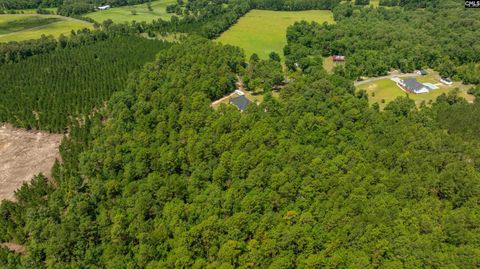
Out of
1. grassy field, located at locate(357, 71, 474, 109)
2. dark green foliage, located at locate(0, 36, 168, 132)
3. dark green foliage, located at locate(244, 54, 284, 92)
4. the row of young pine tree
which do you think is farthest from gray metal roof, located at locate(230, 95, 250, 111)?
dark green foliage, located at locate(0, 36, 168, 132)

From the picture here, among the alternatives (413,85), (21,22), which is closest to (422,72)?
(413,85)

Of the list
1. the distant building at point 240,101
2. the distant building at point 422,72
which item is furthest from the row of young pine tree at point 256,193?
the distant building at point 422,72

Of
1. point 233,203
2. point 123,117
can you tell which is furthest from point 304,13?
point 233,203

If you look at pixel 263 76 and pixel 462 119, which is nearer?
pixel 462 119

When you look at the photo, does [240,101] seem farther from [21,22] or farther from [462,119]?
[21,22]

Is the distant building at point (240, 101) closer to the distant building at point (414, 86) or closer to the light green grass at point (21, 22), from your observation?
the distant building at point (414, 86)

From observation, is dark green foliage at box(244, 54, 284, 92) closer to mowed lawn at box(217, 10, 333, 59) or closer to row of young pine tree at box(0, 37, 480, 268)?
row of young pine tree at box(0, 37, 480, 268)
